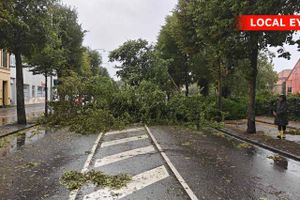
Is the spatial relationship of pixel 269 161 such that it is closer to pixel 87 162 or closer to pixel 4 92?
pixel 87 162

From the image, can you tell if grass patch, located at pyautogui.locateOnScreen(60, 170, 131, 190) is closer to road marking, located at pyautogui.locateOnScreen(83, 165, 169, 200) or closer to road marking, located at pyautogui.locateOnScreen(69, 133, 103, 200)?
road marking, located at pyautogui.locateOnScreen(83, 165, 169, 200)

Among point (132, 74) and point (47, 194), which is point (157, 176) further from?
point (132, 74)

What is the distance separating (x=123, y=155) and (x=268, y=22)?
7.61 m

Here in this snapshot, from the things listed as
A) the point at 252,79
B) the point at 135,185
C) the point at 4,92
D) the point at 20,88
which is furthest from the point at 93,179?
the point at 4,92

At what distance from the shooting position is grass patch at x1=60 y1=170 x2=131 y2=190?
7.54 m

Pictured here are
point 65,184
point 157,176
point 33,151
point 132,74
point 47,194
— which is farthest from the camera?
point 132,74

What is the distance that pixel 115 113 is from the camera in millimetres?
22000

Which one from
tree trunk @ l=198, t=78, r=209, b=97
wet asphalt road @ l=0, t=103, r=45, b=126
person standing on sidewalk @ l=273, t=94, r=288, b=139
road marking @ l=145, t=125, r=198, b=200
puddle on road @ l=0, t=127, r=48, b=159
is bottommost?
wet asphalt road @ l=0, t=103, r=45, b=126

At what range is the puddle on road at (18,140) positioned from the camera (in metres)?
12.3

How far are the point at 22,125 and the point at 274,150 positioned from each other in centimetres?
1255

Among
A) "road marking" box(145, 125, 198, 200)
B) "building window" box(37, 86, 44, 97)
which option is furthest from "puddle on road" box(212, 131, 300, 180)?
"building window" box(37, 86, 44, 97)

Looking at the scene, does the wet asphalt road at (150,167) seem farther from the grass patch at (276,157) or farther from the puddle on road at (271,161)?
the grass patch at (276,157)

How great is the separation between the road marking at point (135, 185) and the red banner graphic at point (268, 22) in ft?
25.3

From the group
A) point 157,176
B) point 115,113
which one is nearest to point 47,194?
point 157,176
